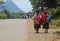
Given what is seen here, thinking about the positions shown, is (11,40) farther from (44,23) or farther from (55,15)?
(55,15)

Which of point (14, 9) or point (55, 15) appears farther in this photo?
point (14, 9)

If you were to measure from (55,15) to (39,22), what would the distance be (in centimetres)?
1918

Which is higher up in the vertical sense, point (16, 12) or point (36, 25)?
point (36, 25)

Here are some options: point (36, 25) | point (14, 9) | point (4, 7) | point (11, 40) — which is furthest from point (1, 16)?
point (11, 40)

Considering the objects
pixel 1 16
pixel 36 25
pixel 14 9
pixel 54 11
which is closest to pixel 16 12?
pixel 14 9

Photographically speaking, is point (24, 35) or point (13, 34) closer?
point (24, 35)

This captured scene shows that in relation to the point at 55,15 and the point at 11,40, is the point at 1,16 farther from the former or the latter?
the point at 11,40

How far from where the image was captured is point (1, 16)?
227ft

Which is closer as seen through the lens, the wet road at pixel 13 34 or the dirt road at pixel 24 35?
the dirt road at pixel 24 35

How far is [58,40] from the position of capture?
54.3 feet

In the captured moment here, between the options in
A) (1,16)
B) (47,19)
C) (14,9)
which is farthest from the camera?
(14,9)

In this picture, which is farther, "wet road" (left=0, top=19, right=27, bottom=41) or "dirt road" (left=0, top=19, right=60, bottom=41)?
"wet road" (left=0, top=19, right=27, bottom=41)

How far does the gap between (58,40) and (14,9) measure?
258 ft

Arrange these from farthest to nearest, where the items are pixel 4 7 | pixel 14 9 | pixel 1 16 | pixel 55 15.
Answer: pixel 14 9 < pixel 4 7 < pixel 1 16 < pixel 55 15
